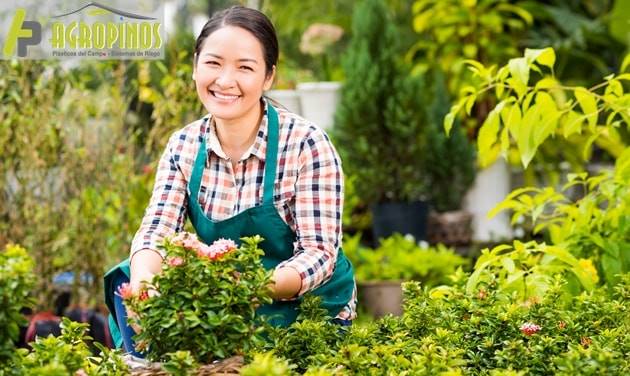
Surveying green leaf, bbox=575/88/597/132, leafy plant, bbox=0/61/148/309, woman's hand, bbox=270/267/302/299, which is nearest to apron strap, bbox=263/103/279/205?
woman's hand, bbox=270/267/302/299

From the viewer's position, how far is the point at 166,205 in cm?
252

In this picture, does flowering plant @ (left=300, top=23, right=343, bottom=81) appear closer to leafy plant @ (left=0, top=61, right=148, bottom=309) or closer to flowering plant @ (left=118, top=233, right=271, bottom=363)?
leafy plant @ (left=0, top=61, right=148, bottom=309)

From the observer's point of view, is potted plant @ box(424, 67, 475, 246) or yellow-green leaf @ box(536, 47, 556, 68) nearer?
yellow-green leaf @ box(536, 47, 556, 68)

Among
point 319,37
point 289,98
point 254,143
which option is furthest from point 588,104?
point 319,37

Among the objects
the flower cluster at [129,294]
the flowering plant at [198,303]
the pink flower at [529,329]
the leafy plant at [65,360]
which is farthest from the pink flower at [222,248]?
the pink flower at [529,329]

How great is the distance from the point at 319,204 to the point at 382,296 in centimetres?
234

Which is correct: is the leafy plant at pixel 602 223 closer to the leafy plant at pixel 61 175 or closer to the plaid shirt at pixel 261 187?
the plaid shirt at pixel 261 187

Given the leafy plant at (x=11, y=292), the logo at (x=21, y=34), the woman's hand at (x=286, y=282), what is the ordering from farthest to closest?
1. the logo at (x=21, y=34)
2. the woman's hand at (x=286, y=282)
3. the leafy plant at (x=11, y=292)

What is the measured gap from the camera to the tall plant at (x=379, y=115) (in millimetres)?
5871

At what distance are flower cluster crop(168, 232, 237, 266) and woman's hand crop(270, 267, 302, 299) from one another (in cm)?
55

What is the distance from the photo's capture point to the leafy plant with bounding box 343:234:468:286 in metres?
4.78

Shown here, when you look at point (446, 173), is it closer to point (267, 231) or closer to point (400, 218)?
point (400, 218)

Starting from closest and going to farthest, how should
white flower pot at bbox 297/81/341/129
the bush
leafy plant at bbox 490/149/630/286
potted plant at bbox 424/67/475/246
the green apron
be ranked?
the bush, the green apron, leafy plant at bbox 490/149/630/286, white flower pot at bbox 297/81/341/129, potted plant at bbox 424/67/475/246

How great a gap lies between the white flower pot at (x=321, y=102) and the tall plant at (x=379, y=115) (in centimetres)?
10
